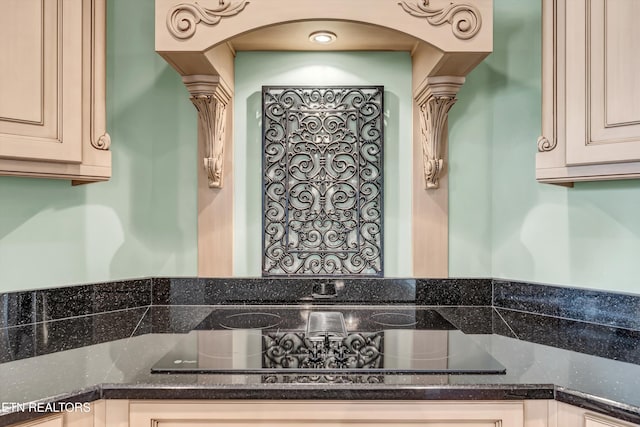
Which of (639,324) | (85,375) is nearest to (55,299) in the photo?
(85,375)

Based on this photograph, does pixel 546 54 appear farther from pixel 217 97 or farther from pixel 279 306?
pixel 279 306

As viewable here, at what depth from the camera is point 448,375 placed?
93 cm

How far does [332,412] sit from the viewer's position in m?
0.90

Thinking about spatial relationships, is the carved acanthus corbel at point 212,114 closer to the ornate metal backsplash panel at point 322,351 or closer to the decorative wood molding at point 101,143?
the decorative wood molding at point 101,143

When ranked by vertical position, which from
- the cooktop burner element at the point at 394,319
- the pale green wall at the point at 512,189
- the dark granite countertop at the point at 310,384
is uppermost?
the pale green wall at the point at 512,189

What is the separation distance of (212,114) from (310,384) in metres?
1.00

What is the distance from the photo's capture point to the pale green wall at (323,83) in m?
1.64

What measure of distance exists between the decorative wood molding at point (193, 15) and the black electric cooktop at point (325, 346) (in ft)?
Result: 2.74

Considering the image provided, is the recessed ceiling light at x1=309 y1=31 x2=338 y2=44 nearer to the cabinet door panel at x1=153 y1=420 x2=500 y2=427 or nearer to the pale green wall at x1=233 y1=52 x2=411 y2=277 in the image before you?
the pale green wall at x1=233 y1=52 x2=411 y2=277

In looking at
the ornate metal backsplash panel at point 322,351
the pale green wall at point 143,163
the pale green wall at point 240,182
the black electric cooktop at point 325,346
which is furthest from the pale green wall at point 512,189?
the pale green wall at point 143,163

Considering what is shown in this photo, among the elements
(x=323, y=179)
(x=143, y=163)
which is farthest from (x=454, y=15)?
(x=143, y=163)

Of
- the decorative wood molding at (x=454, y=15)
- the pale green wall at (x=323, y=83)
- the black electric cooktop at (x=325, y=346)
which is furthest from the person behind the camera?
the pale green wall at (x=323, y=83)

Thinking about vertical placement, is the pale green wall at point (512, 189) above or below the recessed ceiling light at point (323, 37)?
below

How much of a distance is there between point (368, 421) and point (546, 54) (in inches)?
42.8
